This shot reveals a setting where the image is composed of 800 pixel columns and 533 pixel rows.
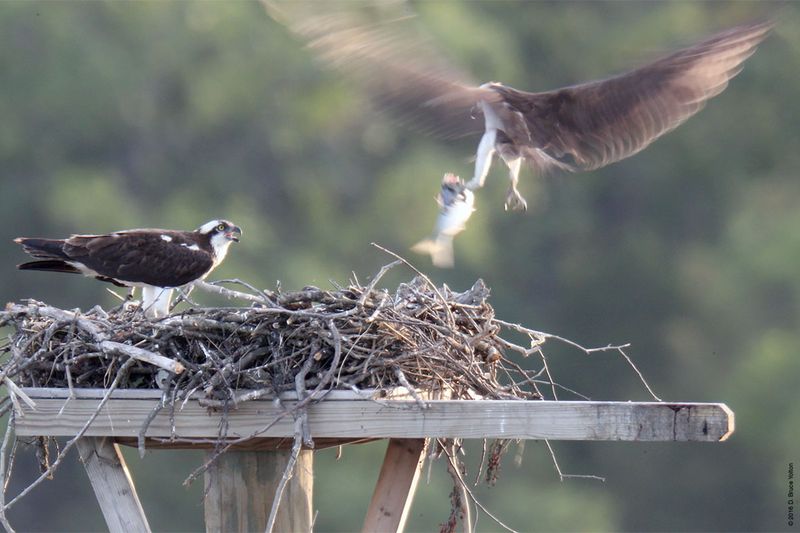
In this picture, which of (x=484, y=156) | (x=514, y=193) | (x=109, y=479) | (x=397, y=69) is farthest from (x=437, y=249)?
(x=109, y=479)

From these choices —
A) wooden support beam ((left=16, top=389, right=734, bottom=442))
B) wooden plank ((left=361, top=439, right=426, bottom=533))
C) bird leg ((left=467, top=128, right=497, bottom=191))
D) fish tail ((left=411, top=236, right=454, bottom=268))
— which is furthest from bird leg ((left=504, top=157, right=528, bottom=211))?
wooden support beam ((left=16, top=389, right=734, bottom=442))

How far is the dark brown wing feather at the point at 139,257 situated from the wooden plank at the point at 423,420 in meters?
1.93

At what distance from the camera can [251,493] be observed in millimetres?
4172

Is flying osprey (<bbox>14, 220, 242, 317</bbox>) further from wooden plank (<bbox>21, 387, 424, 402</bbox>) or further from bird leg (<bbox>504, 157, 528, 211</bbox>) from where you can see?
wooden plank (<bbox>21, 387, 424, 402</bbox>)

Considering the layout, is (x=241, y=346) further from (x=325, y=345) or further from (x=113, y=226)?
(x=113, y=226)

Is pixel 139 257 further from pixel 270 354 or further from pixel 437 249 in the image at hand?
pixel 270 354

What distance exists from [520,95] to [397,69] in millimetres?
704

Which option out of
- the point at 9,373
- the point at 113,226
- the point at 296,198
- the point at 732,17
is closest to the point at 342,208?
the point at 296,198

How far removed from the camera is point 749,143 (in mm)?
18219

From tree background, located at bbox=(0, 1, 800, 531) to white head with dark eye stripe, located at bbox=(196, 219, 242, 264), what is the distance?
731 centimetres

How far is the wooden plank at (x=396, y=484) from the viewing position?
14.0 ft

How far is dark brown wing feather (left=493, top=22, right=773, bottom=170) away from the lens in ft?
17.6

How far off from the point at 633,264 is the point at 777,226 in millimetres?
1954

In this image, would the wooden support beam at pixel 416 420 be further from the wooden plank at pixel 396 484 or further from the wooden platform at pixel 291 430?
the wooden plank at pixel 396 484
